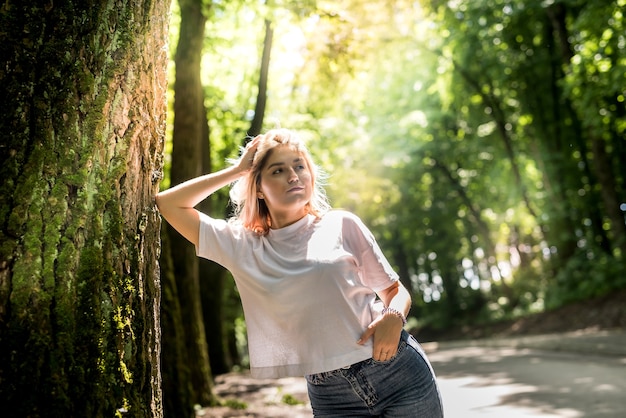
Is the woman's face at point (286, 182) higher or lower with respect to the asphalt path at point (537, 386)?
higher

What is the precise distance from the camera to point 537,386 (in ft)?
29.7

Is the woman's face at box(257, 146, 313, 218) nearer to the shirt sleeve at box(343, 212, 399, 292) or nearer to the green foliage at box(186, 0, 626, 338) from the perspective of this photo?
the shirt sleeve at box(343, 212, 399, 292)

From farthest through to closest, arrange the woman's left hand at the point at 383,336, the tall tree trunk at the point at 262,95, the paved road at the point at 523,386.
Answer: the tall tree trunk at the point at 262,95 → the paved road at the point at 523,386 → the woman's left hand at the point at 383,336

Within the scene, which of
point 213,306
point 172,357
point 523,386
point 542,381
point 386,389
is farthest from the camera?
point 213,306

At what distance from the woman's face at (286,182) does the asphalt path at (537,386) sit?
503 centimetres

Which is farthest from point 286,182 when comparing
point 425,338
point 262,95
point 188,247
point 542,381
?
point 425,338

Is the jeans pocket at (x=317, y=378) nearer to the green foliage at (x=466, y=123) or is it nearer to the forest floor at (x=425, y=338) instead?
the forest floor at (x=425, y=338)

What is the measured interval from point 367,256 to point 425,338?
31752mm

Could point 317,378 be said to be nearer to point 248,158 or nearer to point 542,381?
point 248,158

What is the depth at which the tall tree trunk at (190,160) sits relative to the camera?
858 cm

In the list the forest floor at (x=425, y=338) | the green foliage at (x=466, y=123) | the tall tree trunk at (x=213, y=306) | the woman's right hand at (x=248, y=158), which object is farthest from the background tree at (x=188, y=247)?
the woman's right hand at (x=248, y=158)

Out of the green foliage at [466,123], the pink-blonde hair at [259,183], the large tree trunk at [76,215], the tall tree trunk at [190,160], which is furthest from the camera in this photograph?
the green foliage at [466,123]

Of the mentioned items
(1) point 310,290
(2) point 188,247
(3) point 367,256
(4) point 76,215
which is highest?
(2) point 188,247

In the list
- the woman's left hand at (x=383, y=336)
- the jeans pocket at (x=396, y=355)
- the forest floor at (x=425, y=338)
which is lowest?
the forest floor at (x=425, y=338)
